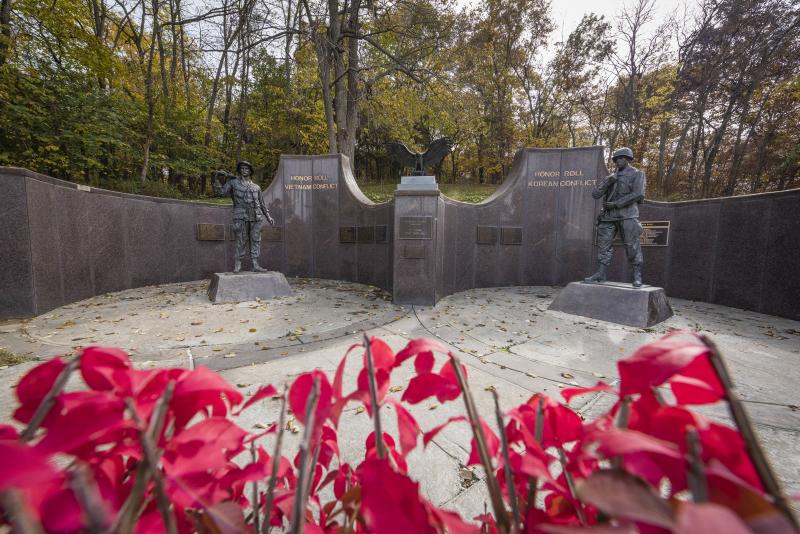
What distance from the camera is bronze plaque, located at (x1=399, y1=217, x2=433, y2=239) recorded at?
19.8 feet

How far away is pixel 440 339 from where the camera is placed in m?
4.16

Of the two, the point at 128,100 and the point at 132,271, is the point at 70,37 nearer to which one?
the point at 128,100

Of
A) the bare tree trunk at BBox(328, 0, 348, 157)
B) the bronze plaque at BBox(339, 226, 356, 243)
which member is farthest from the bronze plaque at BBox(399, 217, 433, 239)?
the bare tree trunk at BBox(328, 0, 348, 157)

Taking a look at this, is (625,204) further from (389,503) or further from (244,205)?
(244,205)

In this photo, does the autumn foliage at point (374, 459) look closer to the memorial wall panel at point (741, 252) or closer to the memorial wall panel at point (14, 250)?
the memorial wall panel at point (14, 250)

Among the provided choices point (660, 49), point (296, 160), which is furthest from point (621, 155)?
point (660, 49)

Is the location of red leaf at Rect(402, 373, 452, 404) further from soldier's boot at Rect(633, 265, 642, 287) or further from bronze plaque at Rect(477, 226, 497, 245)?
bronze plaque at Rect(477, 226, 497, 245)

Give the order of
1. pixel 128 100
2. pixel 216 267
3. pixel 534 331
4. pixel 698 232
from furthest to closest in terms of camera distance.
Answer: pixel 128 100
pixel 216 267
pixel 698 232
pixel 534 331

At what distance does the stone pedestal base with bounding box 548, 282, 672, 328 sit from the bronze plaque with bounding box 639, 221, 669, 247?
2.77 m

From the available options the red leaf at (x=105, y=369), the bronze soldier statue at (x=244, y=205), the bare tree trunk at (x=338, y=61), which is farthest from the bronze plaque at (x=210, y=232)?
the red leaf at (x=105, y=369)

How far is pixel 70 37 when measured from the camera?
38.1 ft

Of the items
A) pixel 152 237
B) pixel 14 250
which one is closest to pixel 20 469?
pixel 14 250

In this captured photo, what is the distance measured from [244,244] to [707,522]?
8.12m

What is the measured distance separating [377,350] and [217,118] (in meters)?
25.9
